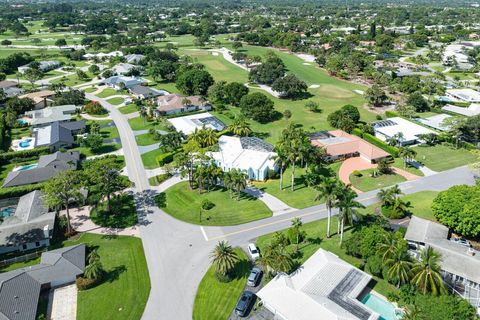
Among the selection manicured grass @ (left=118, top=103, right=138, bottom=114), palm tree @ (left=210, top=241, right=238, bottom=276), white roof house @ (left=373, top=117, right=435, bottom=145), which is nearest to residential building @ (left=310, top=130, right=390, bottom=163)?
white roof house @ (left=373, top=117, right=435, bottom=145)

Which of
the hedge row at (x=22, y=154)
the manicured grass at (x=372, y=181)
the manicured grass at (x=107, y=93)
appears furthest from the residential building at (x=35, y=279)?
the manicured grass at (x=107, y=93)

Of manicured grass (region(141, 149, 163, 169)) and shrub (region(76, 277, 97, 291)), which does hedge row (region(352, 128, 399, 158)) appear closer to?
manicured grass (region(141, 149, 163, 169))

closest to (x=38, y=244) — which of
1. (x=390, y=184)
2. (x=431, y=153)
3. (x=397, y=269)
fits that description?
(x=397, y=269)

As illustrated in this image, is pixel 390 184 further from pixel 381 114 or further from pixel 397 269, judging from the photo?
pixel 381 114

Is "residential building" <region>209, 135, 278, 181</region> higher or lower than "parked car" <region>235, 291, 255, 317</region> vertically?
A: higher

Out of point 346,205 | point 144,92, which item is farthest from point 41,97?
point 346,205

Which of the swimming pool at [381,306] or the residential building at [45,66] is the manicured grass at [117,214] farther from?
the residential building at [45,66]
